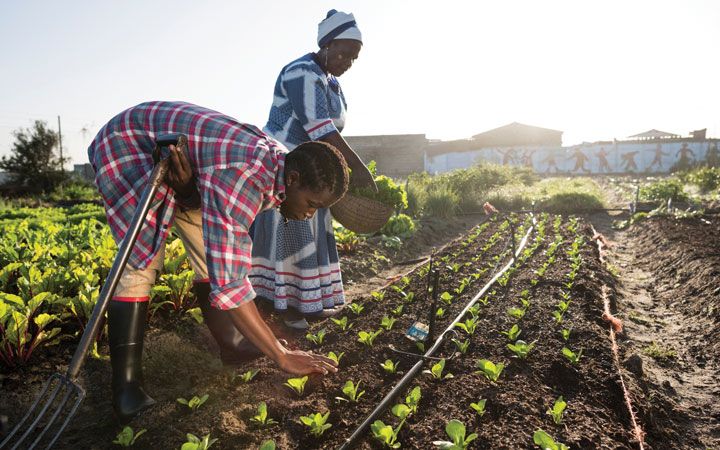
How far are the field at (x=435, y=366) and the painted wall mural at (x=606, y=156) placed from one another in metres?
21.4

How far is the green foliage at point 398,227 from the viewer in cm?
701

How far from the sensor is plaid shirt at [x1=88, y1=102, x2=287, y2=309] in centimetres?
166

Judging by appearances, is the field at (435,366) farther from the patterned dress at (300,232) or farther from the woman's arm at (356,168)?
the woman's arm at (356,168)

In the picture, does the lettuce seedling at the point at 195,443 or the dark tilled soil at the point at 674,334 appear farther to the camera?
the dark tilled soil at the point at 674,334

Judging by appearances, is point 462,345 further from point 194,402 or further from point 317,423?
point 194,402

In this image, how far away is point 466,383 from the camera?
7.66ft

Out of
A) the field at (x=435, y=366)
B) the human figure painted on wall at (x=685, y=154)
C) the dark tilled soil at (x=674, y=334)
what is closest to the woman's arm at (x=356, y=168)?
the field at (x=435, y=366)

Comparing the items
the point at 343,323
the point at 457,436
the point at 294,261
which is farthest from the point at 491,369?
the point at 294,261

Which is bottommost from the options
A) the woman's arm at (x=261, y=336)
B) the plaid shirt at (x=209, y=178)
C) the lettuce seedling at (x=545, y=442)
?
the lettuce seedling at (x=545, y=442)

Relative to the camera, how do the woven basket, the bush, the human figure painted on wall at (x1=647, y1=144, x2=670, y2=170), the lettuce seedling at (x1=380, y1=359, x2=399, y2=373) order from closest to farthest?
the lettuce seedling at (x1=380, y1=359, x2=399, y2=373), the woven basket, the bush, the human figure painted on wall at (x1=647, y1=144, x2=670, y2=170)

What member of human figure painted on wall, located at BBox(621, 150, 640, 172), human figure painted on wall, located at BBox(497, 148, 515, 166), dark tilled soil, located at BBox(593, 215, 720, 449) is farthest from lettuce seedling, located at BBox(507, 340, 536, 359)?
human figure painted on wall, located at BBox(621, 150, 640, 172)

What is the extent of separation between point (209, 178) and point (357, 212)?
1437 mm

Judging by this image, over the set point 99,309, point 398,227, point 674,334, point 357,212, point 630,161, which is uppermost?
point 630,161

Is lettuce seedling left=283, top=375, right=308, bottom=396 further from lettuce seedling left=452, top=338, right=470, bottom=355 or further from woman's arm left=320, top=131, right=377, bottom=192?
woman's arm left=320, top=131, right=377, bottom=192
